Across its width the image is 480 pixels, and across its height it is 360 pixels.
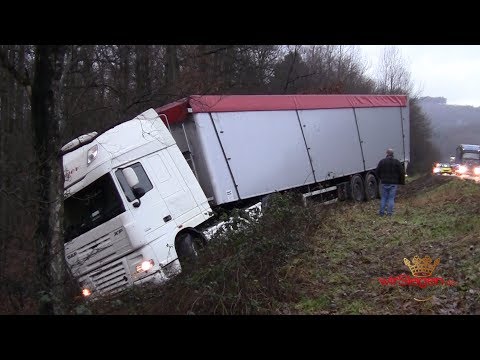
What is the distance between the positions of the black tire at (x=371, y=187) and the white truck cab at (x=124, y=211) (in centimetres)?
858

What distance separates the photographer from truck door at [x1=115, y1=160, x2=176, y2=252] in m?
8.09

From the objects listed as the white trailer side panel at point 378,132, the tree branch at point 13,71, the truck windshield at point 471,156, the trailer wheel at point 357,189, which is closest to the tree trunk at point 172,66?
the white trailer side panel at point 378,132

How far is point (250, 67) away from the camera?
22266mm

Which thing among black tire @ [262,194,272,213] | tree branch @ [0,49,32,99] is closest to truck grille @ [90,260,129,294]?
black tire @ [262,194,272,213]

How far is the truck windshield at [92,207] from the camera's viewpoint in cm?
813

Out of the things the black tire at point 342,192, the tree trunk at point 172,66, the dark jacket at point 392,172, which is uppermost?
the tree trunk at point 172,66

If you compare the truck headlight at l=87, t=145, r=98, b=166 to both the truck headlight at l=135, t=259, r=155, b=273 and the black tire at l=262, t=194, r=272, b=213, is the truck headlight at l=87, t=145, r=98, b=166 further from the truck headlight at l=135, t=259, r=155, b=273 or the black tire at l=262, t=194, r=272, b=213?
the black tire at l=262, t=194, r=272, b=213

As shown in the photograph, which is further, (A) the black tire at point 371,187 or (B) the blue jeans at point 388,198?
(A) the black tire at point 371,187

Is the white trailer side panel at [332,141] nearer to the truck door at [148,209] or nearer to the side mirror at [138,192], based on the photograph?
the truck door at [148,209]

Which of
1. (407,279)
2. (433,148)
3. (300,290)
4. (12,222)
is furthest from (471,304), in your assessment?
(433,148)

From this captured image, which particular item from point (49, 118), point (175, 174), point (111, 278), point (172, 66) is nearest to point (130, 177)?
point (175, 174)

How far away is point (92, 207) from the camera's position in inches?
328

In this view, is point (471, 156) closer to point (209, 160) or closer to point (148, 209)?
point (209, 160)

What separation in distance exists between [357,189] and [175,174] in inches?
319
